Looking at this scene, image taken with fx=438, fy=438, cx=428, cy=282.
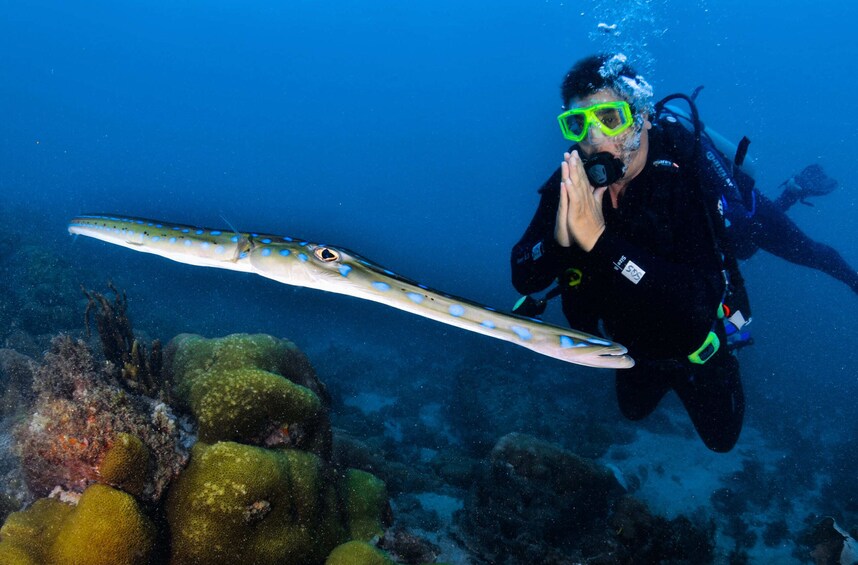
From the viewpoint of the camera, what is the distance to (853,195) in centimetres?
11194

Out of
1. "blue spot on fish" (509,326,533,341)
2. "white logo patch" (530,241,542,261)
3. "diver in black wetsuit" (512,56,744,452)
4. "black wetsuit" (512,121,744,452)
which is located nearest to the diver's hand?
"diver in black wetsuit" (512,56,744,452)

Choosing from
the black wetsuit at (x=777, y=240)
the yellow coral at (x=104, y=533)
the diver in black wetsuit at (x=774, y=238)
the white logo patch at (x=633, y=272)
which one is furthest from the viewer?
the black wetsuit at (x=777, y=240)

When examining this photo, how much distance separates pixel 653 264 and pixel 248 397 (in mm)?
3715

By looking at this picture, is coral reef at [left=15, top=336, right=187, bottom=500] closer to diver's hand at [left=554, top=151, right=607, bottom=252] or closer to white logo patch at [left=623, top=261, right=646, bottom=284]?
diver's hand at [left=554, top=151, right=607, bottom=252]

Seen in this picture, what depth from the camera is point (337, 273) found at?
2.75 metres

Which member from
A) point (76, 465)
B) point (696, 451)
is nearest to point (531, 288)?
point (76, 465)

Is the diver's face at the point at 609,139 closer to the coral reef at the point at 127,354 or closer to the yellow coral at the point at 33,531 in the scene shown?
the coral reef at the point at 127,354

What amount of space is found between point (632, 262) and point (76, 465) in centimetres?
453

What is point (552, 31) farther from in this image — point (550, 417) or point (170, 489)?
point (170, 489)

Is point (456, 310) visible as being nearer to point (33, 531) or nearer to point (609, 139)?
point (609, 139)

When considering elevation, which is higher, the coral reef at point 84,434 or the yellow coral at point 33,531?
the coral reef at point 84,434

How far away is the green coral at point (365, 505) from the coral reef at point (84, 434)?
1.70m

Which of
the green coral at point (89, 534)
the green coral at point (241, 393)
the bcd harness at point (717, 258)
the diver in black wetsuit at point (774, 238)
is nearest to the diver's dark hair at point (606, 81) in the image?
the bcd harness at point (717, 258)

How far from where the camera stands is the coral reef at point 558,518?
5.32 m
